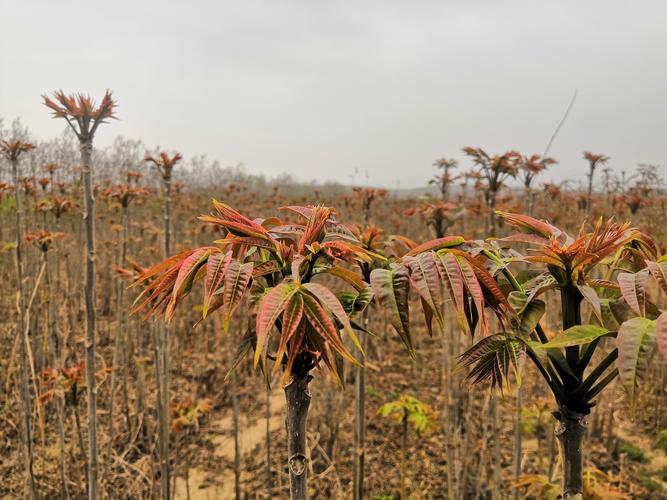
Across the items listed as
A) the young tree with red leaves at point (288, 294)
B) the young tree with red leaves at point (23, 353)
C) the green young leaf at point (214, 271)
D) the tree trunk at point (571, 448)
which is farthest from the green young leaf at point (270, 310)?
the young tree with red leaves at point (23, 353)

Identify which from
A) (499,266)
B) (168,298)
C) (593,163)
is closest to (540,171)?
(593,163)

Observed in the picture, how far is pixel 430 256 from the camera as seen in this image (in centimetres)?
77

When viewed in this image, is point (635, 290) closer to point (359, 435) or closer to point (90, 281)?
point (90, 281)

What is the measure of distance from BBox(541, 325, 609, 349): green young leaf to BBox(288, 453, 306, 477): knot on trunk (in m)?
0.48

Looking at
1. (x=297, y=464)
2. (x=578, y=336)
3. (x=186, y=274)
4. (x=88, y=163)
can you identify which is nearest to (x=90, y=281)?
(x=88, y=163)

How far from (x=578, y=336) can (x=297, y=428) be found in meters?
0.52

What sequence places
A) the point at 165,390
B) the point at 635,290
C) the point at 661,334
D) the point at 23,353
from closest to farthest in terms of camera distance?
the point at 661,334 → the point at 635,290 → the point at 165,390 → the point at 23,353

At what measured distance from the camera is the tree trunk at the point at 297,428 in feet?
2.61

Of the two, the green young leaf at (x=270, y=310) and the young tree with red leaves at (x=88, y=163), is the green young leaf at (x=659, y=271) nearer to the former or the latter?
the green young leaf at (x=270, y=310)

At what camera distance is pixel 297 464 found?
80cm

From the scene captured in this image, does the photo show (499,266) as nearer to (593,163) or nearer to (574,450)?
(574,450)

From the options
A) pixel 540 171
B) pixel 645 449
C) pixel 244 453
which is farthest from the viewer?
pixel 645 449

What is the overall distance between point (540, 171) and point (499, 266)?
2288 millimetres

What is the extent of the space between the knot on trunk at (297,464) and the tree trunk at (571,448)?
1.59 feet
